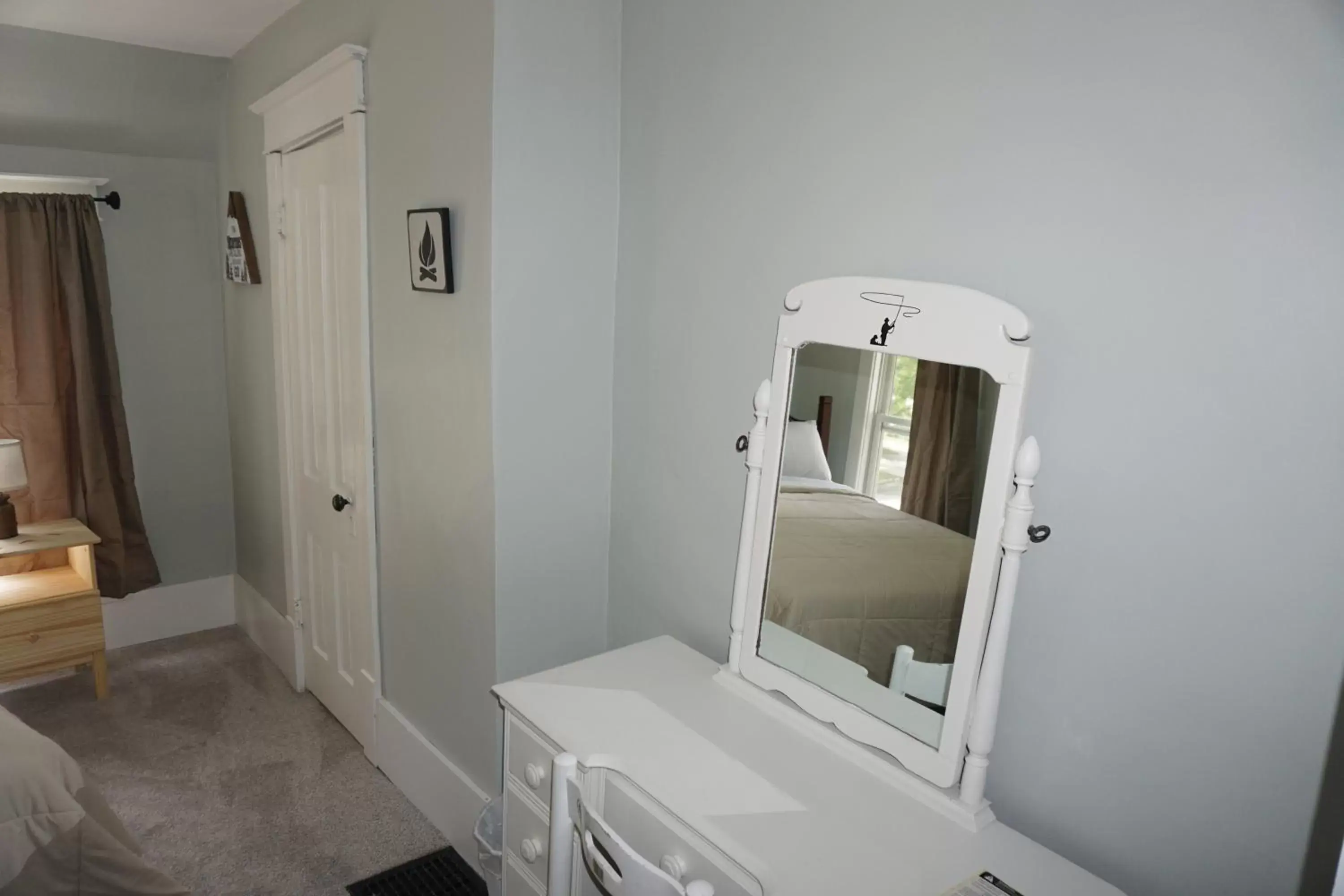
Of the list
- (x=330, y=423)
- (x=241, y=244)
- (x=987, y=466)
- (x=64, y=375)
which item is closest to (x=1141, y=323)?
(x=987, y=466)

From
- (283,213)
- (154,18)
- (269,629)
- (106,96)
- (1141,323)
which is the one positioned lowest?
(269,629)

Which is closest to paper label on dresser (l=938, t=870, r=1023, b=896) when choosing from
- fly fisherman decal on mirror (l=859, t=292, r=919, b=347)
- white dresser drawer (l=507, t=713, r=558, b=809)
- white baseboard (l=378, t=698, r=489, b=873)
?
white dresser drawer (l=507, t=713, r=558, b=809)

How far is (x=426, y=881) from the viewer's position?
7.37 ft

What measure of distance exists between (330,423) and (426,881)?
1428 millimetres

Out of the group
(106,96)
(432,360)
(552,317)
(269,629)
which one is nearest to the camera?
(552,317)

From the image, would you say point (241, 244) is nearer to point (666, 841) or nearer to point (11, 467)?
point (11, 467)

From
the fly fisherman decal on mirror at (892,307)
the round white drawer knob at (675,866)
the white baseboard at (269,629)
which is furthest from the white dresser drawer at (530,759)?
the white baseboard at (269,629)

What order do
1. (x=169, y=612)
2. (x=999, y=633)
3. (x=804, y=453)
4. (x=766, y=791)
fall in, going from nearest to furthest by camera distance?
1. (x=999, y=633)
2. (x=766, y=791)
3. (x=804, y=453)
4. (x=169, y=612)

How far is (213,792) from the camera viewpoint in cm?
262

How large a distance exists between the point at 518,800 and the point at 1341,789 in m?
1.35

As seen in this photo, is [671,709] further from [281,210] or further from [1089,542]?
[281,210]

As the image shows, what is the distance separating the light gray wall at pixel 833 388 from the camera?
152 centimetres

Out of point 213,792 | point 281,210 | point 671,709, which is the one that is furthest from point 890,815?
point 281,210

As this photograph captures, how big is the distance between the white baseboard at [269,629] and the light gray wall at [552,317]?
153cm
